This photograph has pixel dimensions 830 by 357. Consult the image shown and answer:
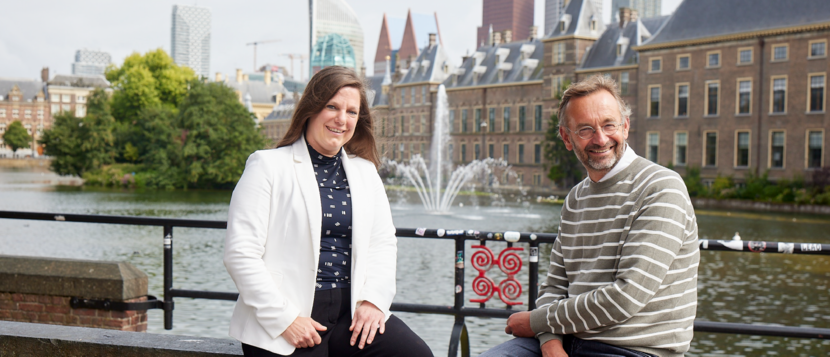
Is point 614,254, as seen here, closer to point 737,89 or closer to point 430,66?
point 737,89

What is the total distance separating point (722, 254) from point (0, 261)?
1576 cm

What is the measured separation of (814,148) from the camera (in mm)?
36625

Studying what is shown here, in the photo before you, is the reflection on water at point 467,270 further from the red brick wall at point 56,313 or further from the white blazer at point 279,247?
the white blazer at point 279,247

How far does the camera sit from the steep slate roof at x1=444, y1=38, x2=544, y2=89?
5372 centimetres

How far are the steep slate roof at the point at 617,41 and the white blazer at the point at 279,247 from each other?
44.4 m

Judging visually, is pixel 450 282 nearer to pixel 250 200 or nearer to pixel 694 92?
pixel 250 200

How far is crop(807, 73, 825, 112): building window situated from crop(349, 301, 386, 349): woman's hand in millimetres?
39007

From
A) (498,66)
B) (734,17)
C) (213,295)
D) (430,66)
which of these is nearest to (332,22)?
(430,66)

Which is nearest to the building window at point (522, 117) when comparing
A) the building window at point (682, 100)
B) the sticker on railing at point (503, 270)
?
the building window at point (682, 100)

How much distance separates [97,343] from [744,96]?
40.7m

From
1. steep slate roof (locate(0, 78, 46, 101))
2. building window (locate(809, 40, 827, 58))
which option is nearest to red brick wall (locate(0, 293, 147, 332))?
building window (locate(809, 40, 827, 58))

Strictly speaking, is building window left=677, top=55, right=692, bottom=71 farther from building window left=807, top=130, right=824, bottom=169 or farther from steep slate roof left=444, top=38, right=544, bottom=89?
steep slate roof left=444, top=38, right=544, bottom=89

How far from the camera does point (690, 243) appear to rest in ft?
7.88

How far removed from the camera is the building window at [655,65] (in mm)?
42969
